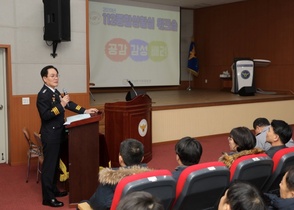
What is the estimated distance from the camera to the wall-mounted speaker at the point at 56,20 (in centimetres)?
503

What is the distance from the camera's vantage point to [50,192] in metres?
3.59

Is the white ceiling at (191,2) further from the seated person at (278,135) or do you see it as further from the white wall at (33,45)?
the seated person at (278,135)

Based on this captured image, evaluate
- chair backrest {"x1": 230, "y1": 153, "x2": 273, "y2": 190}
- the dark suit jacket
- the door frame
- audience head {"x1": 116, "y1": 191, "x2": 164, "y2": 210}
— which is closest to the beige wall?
the door frame

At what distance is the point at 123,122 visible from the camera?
192 inches

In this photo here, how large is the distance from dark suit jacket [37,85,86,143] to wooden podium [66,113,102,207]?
19 centimetres

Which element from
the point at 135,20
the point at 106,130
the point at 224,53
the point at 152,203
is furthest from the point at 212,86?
the point at 152,203

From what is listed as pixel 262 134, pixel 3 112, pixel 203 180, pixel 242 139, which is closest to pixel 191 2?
pixel 3 112

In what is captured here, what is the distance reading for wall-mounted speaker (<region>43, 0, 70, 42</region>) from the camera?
5031mm

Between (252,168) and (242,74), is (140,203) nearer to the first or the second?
(252,168)

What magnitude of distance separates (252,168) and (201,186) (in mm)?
473

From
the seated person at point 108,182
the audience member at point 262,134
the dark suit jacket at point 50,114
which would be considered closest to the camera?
the seated person at point 108,182

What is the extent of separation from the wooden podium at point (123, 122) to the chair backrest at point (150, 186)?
8.86 ft

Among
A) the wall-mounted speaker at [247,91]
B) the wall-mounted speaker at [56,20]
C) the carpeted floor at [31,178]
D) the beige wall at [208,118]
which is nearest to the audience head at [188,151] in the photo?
the carpeted floor at [31,178]

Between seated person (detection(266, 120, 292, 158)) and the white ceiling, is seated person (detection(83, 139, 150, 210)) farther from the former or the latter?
the white ceiling
